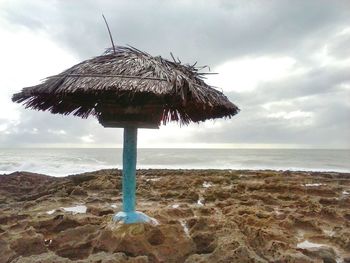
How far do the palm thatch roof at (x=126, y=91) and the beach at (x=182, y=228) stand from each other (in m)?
1.58

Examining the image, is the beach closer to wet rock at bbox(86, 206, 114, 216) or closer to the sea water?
wet rock at bbox(86, 206, 114, 216)

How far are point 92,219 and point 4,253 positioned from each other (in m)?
1.76

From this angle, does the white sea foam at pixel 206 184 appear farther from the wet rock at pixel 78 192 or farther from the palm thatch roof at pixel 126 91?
the palm thatch roof at pixel 126 91

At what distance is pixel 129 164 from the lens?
4938 mm

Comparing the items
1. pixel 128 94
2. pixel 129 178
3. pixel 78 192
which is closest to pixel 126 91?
pixel 128 94

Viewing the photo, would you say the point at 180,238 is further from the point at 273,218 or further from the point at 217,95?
the point at 273,218

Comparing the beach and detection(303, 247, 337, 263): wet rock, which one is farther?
detection(303, 247, 337, 263): wet rock

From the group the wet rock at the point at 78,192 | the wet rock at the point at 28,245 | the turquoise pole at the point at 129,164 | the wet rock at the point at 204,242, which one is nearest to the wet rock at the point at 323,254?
the wet rock at the point at 204,242

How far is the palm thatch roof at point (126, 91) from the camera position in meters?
4.15

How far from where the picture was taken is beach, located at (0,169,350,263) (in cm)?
442

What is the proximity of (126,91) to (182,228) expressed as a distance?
2205mm

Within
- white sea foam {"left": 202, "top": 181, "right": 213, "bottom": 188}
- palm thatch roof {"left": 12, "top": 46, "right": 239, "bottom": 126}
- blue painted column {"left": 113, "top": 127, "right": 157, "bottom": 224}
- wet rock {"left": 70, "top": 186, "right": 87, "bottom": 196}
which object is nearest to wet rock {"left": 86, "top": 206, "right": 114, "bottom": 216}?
blue painted column {"left": 113, "top": 127, "right": 157, "bottom": 224}

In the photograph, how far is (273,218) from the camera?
6555 mm

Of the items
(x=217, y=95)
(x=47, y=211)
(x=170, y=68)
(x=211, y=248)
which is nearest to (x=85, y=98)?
(x=170, y=68)
